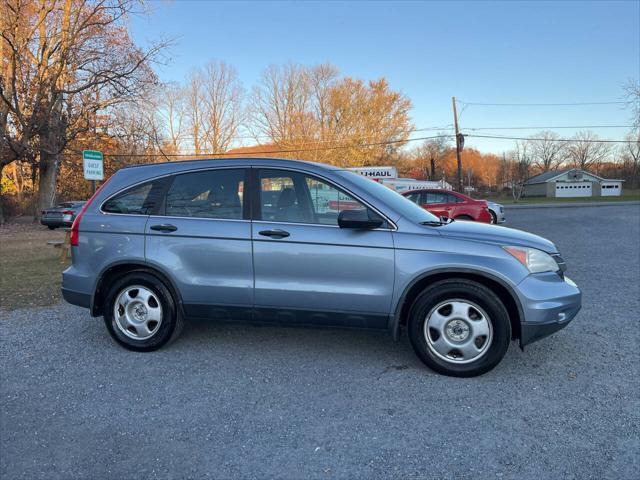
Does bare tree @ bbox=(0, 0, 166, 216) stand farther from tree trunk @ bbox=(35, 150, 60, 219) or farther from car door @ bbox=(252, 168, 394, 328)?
car door @ bbox=(252, 168, 394, 328)

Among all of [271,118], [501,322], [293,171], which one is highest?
[271,118]

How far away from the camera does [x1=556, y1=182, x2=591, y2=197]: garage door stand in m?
64.5

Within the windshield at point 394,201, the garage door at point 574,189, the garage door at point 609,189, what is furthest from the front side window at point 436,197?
the garage door at point 609,189

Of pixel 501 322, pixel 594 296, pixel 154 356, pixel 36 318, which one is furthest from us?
pixel 594 296

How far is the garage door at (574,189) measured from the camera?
212 feet

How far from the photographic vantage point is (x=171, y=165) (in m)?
4.16

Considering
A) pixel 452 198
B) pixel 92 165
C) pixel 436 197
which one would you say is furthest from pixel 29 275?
pixel 452 198

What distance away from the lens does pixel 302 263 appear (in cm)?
368

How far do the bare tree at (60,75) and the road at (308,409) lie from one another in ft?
64.9

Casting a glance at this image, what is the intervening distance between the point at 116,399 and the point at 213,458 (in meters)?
1.12

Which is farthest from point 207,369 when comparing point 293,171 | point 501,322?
point 501,322

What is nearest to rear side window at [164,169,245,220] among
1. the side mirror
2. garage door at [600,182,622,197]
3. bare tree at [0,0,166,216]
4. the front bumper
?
the side mirror

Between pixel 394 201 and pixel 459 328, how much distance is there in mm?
1221

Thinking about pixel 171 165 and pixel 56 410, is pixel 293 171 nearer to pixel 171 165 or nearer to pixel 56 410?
pixel 171 165
